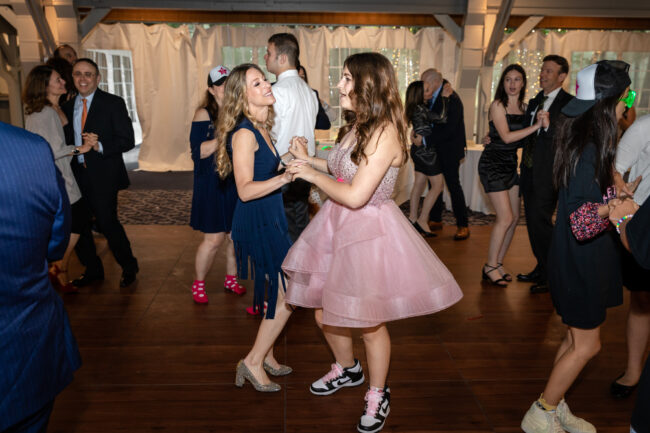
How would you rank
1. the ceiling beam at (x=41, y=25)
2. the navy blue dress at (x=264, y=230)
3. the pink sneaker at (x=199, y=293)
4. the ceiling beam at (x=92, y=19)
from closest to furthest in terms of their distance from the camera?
the navy blue dress at (x=264, y=230) → the pink sneaker at (x=199, y=293) → the ceiling beam at (x=41, y=25) → the ceiling beam at (x=92, y=19)

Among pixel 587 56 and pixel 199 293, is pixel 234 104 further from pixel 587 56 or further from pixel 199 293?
pixel 587 56

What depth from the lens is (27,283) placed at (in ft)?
4.54

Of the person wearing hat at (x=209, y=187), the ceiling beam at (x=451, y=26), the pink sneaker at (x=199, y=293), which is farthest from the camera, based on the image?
the ceiling beam at (x=451, y=26)

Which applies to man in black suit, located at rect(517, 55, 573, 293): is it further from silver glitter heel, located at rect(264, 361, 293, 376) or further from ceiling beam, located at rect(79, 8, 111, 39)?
ceiling beam, located at rect(79, 8, 111, 39)

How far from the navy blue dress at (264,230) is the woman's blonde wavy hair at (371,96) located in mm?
575

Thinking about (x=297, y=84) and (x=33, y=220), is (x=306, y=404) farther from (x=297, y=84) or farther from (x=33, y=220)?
(x=297, y=84)

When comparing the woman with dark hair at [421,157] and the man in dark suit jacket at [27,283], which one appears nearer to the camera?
the man in dark suit jacket at [27,283]

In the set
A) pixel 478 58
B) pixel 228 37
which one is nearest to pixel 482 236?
pixel 478 58

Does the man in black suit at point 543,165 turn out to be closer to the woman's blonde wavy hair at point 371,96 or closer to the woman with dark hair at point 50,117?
the woman's blonde wavy hair at point 371,96

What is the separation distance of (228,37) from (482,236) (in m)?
5.96

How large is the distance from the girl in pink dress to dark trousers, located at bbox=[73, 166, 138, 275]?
7.47ft

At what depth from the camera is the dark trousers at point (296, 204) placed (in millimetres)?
3447

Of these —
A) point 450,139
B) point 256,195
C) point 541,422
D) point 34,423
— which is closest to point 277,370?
point 256,195

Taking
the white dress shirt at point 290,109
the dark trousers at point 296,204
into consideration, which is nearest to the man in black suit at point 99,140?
the white dress shirt at point 290,109
